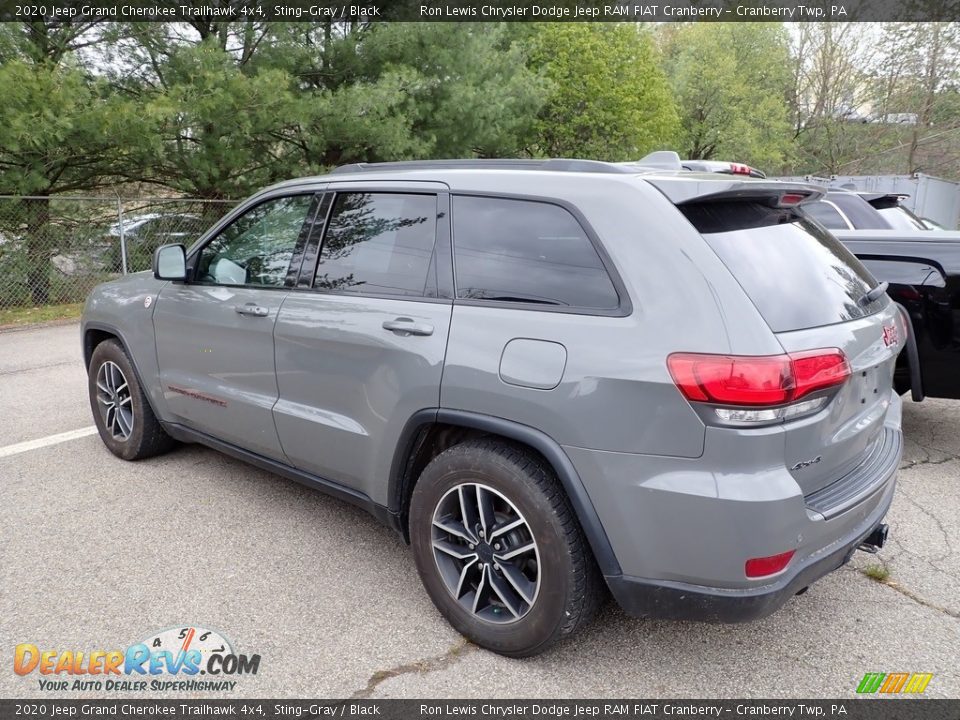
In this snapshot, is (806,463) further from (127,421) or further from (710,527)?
(127,421)

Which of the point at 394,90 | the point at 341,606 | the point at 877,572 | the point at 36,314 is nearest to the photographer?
the point at 341,606

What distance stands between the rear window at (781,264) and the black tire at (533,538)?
92 centimetres

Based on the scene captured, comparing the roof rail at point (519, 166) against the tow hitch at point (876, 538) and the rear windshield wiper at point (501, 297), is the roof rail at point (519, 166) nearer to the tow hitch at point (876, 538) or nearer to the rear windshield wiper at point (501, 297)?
the rear windshield wiper at point (501, 297)

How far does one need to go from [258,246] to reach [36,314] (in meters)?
9.12

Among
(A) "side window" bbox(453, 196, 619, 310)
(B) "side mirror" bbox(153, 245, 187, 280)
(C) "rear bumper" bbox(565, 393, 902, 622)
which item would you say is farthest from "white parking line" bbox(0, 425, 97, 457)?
(C) "rear bumper" bbox(565, 393, 902, 622)

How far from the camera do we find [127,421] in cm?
464

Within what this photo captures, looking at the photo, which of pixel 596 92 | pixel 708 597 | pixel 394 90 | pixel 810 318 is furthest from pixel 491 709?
pixel 596 92

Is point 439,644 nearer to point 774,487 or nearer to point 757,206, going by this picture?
point 774,487

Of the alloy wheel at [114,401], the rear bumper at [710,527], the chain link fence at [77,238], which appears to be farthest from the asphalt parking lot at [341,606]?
the chain link fence at [77,238]

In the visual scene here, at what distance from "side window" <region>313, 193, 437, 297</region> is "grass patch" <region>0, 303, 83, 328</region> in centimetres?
887

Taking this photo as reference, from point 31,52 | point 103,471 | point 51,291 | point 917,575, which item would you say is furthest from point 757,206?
point 51,291

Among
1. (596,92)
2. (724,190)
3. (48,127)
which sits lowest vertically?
(724,190)

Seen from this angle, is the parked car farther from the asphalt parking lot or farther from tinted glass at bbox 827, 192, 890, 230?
tinted glass at bbox 827, 192, 890, 230

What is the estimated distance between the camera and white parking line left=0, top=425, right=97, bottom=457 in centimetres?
486
